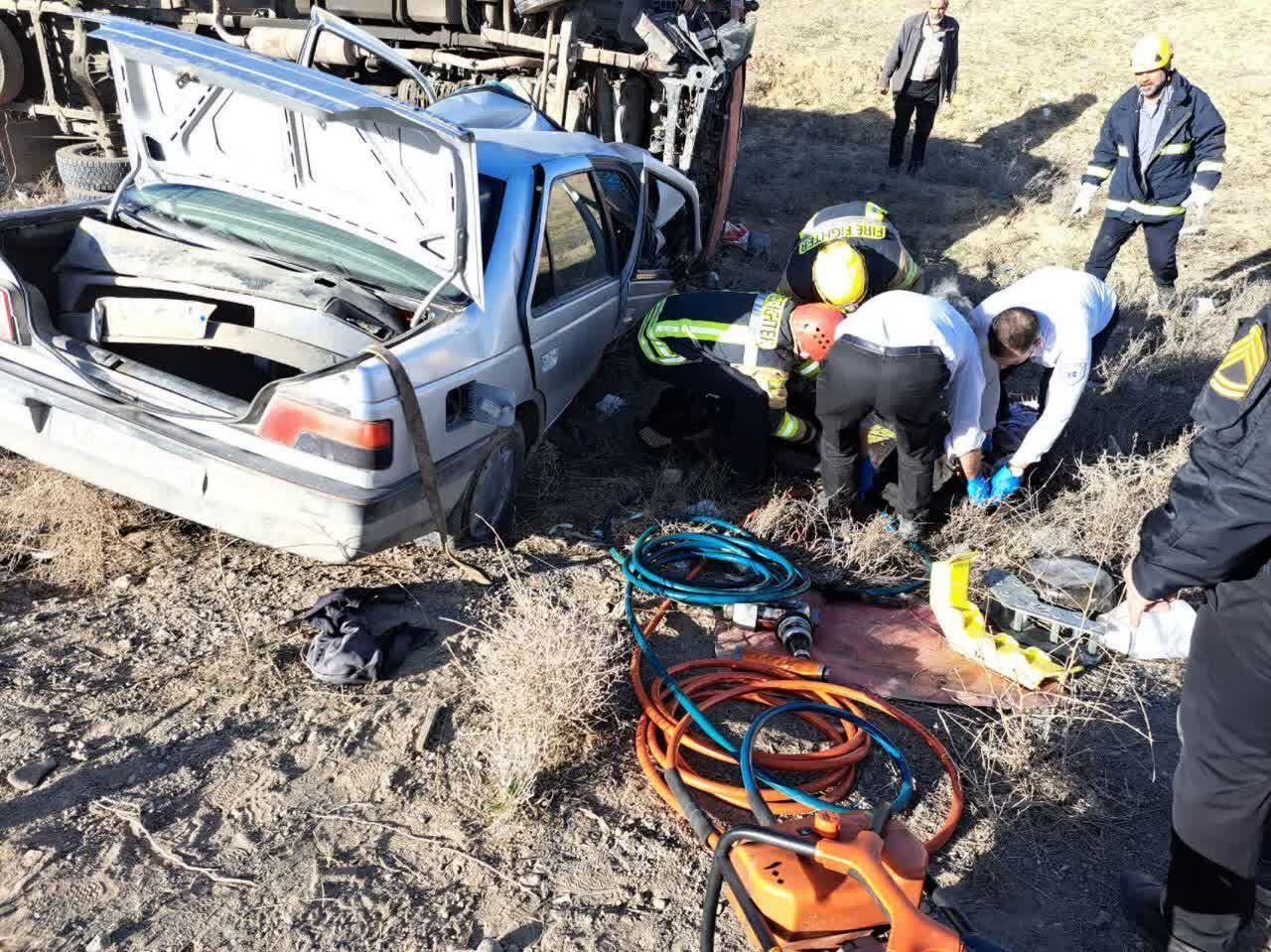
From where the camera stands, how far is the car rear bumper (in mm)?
3119

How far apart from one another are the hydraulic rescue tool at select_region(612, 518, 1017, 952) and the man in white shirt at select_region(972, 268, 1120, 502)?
4.47 feet

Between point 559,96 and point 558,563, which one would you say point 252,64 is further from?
point 559,96

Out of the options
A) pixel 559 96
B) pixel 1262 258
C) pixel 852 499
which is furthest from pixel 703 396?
pixel 1262 258

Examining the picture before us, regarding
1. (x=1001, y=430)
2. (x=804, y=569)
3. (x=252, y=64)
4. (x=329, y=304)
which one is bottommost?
(x=804, y=569)

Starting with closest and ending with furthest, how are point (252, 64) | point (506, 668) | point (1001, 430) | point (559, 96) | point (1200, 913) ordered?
point (1200, 913) < point (506, 668) < point (252, 64) < point (1001, 430) < point (559, 96)

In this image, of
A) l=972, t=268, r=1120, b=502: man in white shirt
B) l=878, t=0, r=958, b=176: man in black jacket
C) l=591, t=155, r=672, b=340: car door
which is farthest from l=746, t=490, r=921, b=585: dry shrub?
l=878, t=0, r=958, b=176: man in black jacket

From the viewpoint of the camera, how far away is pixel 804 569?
4352 millimetres

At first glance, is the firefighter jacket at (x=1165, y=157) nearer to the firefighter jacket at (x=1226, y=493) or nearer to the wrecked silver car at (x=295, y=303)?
the wrecked silver car at (x=295, y=303)

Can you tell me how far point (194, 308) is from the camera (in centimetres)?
347

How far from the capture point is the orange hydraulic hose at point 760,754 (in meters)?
2.97

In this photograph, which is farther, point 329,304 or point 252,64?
point 329,304

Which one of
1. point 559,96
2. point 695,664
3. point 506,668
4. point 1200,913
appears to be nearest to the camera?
point 1200,913

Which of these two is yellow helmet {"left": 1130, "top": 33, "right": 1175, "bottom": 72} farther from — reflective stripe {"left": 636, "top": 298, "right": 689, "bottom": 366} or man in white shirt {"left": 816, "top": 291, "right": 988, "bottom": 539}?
reflective stripe {"left": 636, "top": 298, "right": 689, "bottom": 366}

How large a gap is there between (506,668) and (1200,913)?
6.56 ft
